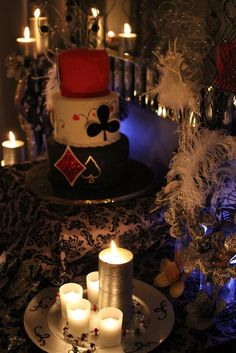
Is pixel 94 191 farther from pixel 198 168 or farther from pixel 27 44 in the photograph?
pixel 27 44

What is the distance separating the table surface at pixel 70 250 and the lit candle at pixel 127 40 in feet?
1.74

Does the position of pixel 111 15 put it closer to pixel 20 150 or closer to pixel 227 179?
pixel 20 150

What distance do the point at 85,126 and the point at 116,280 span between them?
483 millimetres

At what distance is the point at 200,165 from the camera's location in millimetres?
999

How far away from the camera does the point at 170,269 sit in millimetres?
1159

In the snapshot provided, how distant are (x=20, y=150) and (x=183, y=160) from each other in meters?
0.90

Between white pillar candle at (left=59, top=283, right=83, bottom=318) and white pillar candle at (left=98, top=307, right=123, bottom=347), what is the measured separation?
75mm

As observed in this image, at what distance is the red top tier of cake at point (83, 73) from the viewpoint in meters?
1.27

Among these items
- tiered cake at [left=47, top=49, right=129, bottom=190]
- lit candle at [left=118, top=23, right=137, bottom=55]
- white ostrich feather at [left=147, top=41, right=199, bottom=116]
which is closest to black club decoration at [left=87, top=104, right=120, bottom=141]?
tiered cake at [left=47, top=49, right=129, bottom=190]

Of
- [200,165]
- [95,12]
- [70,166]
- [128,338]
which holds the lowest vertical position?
[128,338]

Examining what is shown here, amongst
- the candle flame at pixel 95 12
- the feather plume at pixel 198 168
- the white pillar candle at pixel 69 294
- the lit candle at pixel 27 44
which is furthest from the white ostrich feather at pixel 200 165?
the lit candle at pixel 27 44

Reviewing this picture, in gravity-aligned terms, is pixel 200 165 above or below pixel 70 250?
above

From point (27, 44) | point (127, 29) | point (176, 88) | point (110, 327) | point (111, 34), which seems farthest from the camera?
point (27, 44)

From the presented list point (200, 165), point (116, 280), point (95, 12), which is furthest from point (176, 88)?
point (95, 12)
